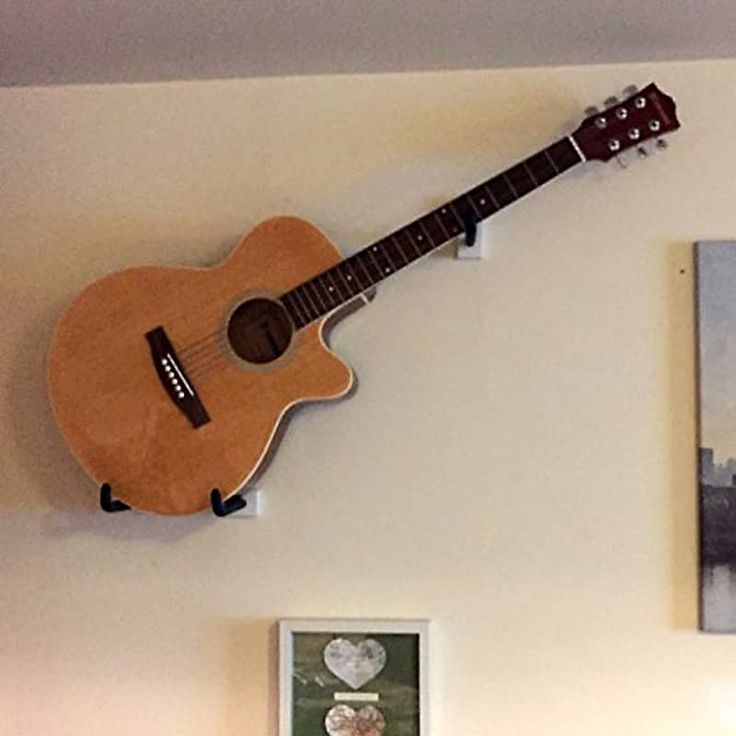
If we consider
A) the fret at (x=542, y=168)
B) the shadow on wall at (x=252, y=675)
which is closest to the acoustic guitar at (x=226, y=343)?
the fret at (x=542, y=168)

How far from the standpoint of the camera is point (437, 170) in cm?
186

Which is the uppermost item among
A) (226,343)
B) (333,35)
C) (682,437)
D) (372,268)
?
(333,35)

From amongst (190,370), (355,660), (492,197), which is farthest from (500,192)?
(355,660)

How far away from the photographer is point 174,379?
1.78 metres

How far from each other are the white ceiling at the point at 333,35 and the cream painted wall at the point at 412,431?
49 mm

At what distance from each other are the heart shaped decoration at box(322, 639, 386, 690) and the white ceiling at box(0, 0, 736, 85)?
83cm

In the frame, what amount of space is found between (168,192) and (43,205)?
0.20 m

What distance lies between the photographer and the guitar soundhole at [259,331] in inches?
69.8

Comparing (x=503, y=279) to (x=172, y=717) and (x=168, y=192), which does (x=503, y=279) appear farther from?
(x=172, y=717)

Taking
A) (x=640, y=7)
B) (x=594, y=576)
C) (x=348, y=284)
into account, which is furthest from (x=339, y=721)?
(x=640, y=7)

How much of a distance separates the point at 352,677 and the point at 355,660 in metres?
0.02

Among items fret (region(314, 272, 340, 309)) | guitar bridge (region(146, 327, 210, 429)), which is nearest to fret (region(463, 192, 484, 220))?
fret (region(314, 272, 340, 309))

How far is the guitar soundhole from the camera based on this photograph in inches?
69.8

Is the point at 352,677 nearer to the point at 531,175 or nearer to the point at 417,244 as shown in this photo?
the point at 417,244
